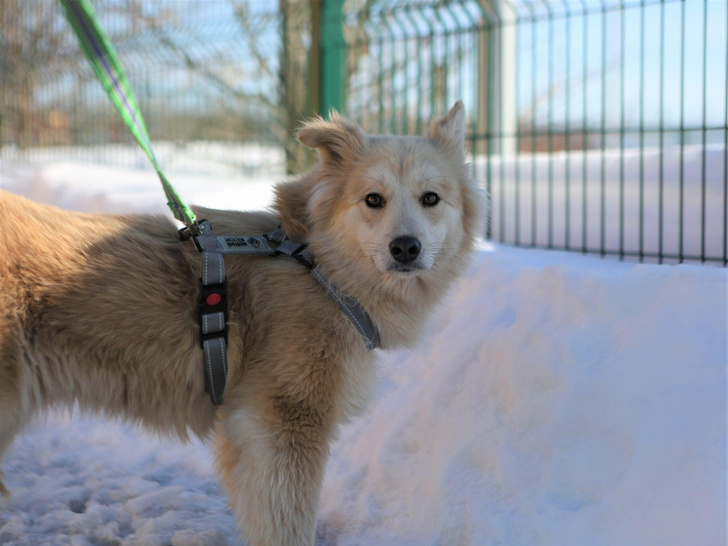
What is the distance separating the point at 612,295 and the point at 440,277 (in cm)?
115

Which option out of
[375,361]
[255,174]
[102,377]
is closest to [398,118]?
[255,174]

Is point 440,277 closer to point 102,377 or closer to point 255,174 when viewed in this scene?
point 102,377

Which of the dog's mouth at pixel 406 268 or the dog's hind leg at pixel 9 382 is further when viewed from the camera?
the dog's mouth at pixel 406 268

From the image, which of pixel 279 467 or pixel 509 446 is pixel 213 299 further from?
pixel 509 446

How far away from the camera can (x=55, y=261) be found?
2590mm

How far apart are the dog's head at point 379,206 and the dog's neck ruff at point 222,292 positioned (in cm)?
8

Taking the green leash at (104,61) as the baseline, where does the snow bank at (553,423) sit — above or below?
below

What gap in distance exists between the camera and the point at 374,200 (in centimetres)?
296

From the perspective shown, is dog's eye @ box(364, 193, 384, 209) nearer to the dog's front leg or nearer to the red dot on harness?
the red dot on harness

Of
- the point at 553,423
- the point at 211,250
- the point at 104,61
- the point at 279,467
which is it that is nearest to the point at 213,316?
the point at 211,250

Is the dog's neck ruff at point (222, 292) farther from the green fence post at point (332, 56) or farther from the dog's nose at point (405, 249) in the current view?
the green fence post at point (332, 56)

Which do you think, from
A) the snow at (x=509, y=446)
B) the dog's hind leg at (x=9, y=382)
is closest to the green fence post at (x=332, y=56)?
the snow at (x=509, y=446)

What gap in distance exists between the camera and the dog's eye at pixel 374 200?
2.95 metres

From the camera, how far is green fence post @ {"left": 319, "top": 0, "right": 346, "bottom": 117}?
7598 mm
